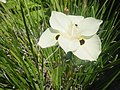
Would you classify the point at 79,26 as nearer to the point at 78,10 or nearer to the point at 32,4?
the point at 78,10

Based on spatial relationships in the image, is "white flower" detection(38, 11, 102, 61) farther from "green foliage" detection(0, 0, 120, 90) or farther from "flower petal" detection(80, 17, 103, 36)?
"green foliage" detection(0, 0, 120, 90)

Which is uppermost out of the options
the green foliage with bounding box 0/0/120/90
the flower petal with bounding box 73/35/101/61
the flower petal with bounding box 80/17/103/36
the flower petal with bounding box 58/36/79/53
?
the flower petal with bounding box 80/17/103/36

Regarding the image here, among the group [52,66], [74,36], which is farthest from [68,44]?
[52,66]

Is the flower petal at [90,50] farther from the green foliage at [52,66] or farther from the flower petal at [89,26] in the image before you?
the green foliage at [52,66]

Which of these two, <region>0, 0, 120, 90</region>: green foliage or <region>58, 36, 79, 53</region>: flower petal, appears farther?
<region>0, 0, 120, 90</region>: green foliage

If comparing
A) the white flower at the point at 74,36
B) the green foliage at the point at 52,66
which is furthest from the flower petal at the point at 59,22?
the green foliage at the point at 52,66

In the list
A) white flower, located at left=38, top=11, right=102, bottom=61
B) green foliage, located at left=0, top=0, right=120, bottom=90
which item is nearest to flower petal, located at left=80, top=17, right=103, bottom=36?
white flower, located at left=38, top=11, right=102, bottom=61

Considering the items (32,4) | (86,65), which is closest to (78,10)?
(86,65)
